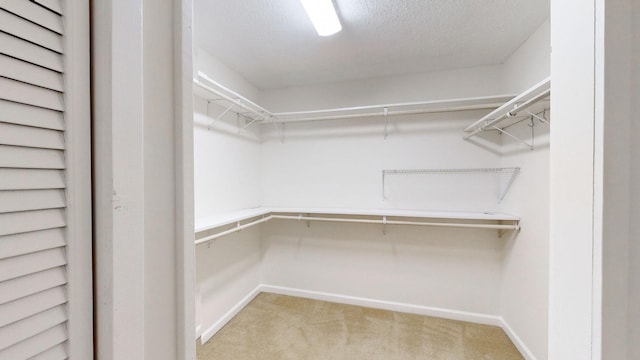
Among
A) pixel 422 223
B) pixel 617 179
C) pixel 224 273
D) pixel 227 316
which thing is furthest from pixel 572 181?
pixel 227 316

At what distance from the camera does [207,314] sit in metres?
2.07

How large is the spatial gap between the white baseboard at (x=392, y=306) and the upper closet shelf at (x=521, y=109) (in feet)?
5.25

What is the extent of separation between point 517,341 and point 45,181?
2.85 metres

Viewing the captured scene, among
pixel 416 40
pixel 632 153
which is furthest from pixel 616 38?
pixel 416 40

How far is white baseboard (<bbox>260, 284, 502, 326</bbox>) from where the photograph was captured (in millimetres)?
2312

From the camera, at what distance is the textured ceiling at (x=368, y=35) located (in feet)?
5.11

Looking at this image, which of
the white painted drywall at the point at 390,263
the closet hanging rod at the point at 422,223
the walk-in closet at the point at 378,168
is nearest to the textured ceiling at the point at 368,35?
the walk-in closet at the point at 378,168

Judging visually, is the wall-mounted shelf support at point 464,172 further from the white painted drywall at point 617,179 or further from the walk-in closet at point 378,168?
the white painted drywall at point 617,179

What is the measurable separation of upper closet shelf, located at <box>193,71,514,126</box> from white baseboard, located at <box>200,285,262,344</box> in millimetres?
1798

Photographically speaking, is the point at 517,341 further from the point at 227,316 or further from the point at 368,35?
the point at 368,35

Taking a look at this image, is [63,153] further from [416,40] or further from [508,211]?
[508,211]

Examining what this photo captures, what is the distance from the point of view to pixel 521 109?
158cm

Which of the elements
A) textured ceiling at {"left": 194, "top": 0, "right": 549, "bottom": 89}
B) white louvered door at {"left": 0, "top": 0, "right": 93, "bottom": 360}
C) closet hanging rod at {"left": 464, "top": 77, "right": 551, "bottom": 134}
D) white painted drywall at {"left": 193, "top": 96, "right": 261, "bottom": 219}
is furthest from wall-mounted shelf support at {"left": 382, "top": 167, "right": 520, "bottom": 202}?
white louvered door at {"left": 0, "top": 0, "right": 93, "bottom": 360}

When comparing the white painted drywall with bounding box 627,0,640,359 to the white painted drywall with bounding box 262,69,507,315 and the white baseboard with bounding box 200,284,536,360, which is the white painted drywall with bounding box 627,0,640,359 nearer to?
the white baseboard with bounding box 200,284,536,360
